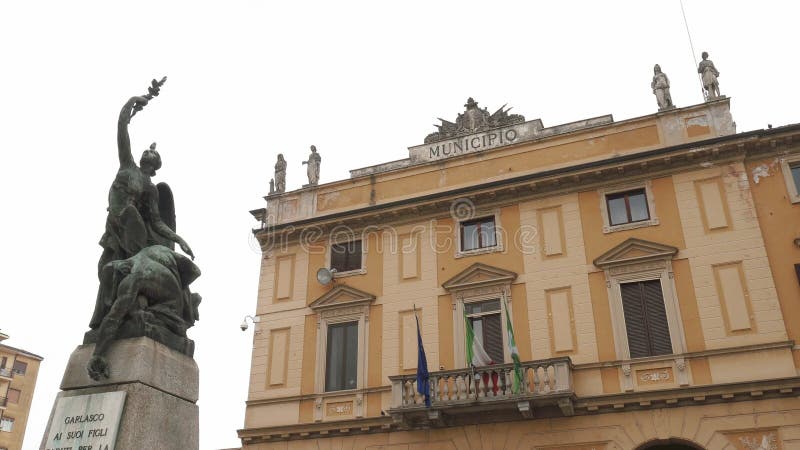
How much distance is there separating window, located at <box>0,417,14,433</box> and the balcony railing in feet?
193

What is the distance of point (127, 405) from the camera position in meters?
6.37

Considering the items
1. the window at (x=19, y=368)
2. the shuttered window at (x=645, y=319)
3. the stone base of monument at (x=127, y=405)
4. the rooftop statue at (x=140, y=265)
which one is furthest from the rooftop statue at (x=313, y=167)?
the window at (x=19, y=368)

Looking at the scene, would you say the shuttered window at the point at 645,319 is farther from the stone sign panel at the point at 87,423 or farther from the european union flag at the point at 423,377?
the stone sign panel at the point at 87,423

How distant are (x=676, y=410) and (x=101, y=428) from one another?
14.3 m

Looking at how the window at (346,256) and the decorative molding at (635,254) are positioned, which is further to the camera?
the window at (346,256)

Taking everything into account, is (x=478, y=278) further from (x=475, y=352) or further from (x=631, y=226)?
(x=631, y=226)

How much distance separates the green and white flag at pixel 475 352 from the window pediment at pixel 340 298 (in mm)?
4078

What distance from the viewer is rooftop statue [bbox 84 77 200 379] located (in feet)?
22.7

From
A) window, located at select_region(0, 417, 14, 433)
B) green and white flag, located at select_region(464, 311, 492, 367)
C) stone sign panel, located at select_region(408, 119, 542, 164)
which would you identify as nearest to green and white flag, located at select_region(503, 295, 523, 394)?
green and white flag, located at select_region(464, 311, 492, 367)

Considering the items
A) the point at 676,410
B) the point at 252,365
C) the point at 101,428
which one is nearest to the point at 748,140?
the point at 676,410

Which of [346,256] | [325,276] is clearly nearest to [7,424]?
[325,276]

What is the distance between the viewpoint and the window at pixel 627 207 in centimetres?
1900

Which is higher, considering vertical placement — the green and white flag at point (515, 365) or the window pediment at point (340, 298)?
the window pediment at point (340, 298)

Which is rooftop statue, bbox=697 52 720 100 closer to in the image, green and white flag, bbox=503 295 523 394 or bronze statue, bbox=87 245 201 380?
green and white flag, bbox=503 295 523 394
